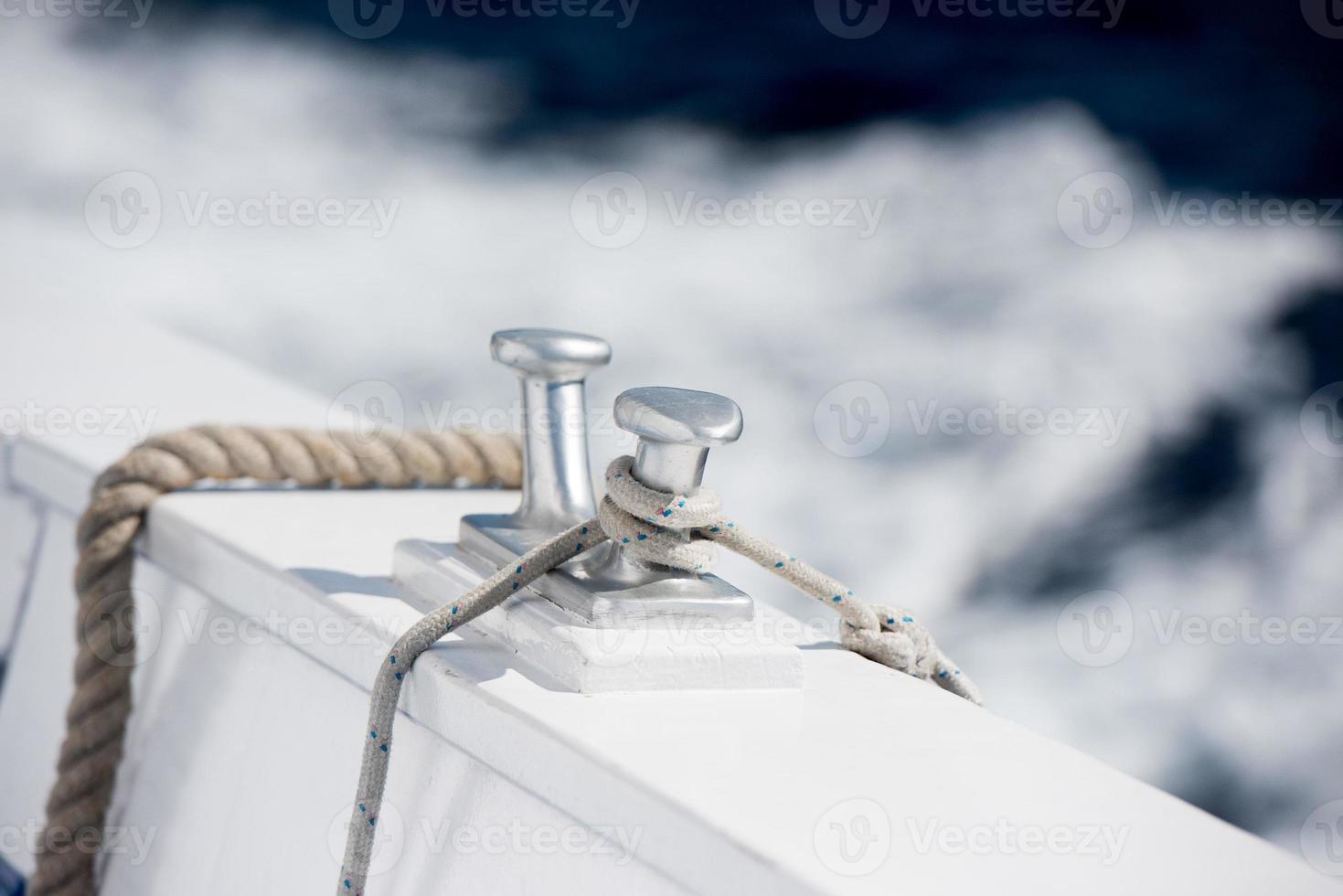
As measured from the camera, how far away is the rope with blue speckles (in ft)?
2.06

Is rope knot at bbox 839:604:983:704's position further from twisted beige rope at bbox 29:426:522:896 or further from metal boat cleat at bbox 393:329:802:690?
twisted beige rope at bbox 29:426:522:896

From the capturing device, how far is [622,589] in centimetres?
65

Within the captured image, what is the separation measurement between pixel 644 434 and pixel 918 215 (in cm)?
302

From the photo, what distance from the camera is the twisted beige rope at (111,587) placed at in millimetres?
836

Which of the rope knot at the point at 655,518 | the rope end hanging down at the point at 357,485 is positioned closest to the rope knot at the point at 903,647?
the rope end hanging down at the point at 357,485

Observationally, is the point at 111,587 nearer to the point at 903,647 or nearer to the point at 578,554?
the point at 578,554

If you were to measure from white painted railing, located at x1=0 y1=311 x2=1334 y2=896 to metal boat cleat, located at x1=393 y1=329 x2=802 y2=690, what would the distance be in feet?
0.04

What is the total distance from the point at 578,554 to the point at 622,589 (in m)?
0.03

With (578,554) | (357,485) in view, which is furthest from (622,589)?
(357,485)

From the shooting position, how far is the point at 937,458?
287cm

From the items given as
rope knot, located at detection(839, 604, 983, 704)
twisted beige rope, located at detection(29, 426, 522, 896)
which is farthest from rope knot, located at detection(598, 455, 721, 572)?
twisted beige rope, located at detection(29, 426, 522, 896)

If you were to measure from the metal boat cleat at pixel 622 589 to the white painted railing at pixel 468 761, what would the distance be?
0.01 m

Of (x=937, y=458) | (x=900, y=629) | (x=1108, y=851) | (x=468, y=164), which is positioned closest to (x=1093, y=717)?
(x=937, y=458)

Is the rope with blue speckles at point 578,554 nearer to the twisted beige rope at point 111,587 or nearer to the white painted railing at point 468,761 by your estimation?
the white painted railing at point 468,761
